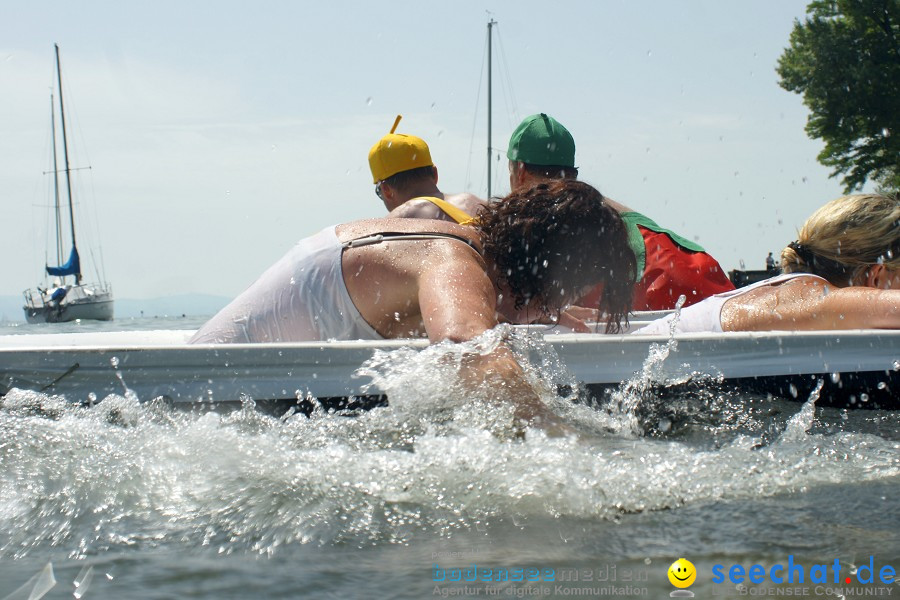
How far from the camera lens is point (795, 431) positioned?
9.59 feet

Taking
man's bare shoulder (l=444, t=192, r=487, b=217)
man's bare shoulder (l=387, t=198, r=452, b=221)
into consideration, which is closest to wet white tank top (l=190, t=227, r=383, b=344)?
man's bare shoulder (l=387, t=198, r=452, b=221)

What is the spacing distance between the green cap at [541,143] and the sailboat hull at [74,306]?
43.7m

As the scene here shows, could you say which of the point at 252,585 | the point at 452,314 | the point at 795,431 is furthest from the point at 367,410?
the point at 795,431

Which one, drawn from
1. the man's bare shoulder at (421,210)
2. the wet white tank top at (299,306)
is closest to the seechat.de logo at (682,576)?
the wet white tank top at (299,306)

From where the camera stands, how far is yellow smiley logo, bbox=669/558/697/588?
5.88 feet

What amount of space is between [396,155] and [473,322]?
94.2 inches

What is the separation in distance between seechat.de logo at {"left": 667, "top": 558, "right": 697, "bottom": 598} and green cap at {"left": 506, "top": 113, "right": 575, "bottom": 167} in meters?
3.15

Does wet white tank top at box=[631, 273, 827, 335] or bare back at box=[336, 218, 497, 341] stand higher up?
bare back at box=[336, 218, 497, 341]

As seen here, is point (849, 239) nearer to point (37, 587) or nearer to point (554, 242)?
point (554, 242)

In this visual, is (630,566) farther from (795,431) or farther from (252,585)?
(795,431)

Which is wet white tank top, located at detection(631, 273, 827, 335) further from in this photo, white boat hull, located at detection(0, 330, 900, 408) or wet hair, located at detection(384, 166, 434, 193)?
wet hair, located at detection(384, 166, 434, 193)

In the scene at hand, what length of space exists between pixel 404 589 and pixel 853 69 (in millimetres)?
22201

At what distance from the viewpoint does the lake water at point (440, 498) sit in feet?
6.03

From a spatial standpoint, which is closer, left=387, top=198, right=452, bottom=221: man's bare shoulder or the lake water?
the lake water
